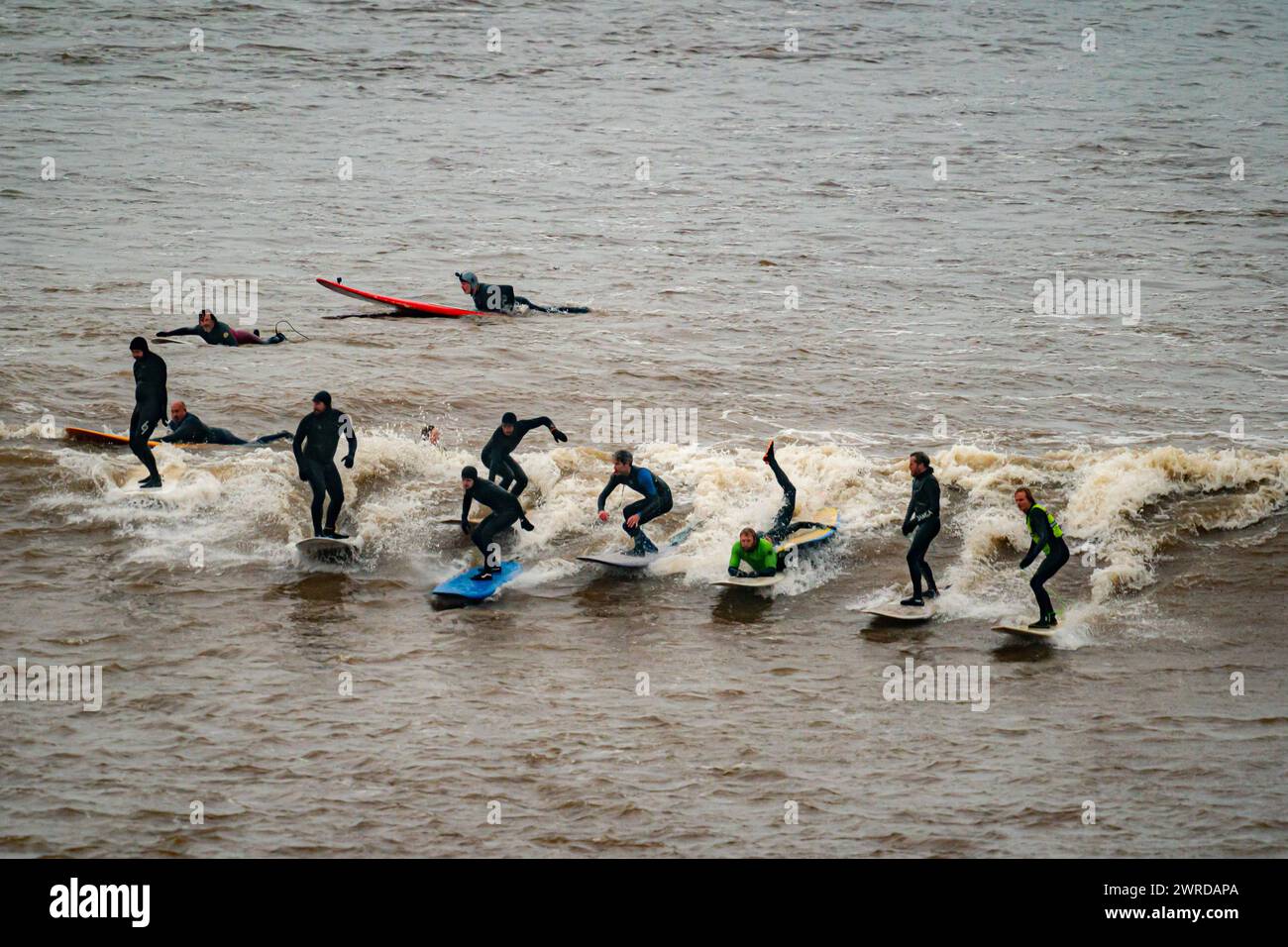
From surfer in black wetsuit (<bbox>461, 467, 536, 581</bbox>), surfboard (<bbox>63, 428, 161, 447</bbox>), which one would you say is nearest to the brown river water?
surfboard (<bbox>63, 428, 161, 447</bbox>)

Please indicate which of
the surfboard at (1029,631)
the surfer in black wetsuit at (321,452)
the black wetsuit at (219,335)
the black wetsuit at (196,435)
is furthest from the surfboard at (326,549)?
the surfboard at (1029,631)

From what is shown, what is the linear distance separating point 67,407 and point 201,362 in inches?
132

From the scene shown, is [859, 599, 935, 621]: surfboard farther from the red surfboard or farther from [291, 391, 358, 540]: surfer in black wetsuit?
the red surfboard

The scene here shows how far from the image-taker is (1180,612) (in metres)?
15.2

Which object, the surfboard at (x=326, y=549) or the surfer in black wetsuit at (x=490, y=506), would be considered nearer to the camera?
the surfboard at (x=326, y=549)

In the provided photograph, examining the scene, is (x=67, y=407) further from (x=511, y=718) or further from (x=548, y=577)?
(x=511, y=718)

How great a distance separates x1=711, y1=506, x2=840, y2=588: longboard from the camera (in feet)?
52.2

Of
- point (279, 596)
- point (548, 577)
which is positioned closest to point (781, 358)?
point (548, 577)

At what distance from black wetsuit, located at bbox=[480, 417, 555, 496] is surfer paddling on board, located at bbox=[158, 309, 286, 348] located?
6798 millimetres

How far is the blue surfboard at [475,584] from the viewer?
50.9 feet

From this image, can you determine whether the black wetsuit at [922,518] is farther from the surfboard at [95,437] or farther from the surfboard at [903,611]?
the surfboard at [95,437]

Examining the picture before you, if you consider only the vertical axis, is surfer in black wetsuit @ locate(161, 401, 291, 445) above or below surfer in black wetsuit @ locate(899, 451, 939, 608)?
above

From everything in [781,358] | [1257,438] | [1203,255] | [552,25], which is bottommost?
[1257,438]

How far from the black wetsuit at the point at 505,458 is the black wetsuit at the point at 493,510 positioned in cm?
59
